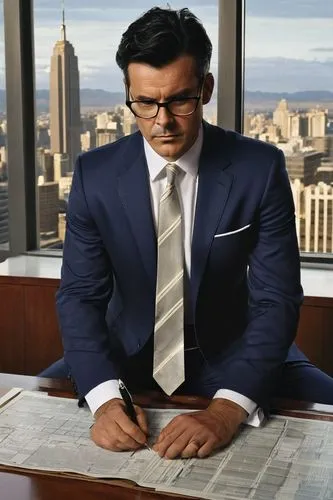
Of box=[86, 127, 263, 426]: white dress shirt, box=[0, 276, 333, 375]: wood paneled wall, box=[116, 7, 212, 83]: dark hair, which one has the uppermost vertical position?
box=[116, 7, 212, 83]: dark hair

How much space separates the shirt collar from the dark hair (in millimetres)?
224

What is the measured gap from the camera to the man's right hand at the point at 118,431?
59.1 inches

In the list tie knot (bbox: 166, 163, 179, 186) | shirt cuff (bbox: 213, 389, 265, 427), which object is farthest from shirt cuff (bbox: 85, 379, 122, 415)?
tie knot (bbox: 166, 163, 179, 186)

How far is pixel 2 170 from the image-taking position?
3.36 metres

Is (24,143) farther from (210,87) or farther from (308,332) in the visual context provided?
(210,87)

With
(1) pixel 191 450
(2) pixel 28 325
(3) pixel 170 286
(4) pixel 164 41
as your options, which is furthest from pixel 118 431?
(2) pixel 28 325

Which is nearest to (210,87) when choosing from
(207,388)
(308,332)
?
(207,388)

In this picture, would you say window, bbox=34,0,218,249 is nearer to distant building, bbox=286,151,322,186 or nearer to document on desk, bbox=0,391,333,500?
distant building, bbox=286,151,322,186

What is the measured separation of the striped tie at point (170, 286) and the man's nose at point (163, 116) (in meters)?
0.21

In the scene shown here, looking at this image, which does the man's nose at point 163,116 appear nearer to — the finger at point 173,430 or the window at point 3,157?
the finger at point 173,430

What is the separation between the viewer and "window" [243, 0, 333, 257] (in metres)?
2.91

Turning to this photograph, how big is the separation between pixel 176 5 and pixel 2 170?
3.26 feet

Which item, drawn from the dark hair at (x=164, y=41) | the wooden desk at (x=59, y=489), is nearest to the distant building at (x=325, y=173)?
the dark hair at (x=164, y=41)

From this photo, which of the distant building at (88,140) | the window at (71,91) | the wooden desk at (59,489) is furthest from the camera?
the distant building at (88,140)
